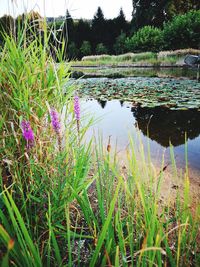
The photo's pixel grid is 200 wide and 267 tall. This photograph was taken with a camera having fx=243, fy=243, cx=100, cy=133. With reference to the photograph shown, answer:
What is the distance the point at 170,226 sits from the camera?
130 centimetres

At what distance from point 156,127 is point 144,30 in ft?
64.4

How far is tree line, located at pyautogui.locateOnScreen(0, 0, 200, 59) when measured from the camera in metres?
18.2

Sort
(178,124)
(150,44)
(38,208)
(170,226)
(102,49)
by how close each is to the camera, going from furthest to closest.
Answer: (102,49)
(150,44)
(178,124)
(170,226)
(38,208)

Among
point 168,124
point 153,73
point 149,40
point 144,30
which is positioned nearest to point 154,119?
point 168,124

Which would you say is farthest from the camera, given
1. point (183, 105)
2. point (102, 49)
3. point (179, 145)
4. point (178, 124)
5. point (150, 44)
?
point (102, 49)

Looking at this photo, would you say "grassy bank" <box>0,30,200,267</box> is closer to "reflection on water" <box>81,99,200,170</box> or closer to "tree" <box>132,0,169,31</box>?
"reflection on water" <box>81,99,200,170</box>

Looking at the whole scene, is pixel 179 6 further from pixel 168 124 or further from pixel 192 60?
pixel 168 124

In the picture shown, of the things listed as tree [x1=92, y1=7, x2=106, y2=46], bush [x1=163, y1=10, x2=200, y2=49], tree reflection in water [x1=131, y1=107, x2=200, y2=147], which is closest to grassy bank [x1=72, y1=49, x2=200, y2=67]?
bush [x1=163, y1=10, x2=200, y2=49]

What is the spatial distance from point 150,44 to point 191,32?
404cm

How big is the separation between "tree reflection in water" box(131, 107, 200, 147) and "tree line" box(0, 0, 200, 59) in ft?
29.3

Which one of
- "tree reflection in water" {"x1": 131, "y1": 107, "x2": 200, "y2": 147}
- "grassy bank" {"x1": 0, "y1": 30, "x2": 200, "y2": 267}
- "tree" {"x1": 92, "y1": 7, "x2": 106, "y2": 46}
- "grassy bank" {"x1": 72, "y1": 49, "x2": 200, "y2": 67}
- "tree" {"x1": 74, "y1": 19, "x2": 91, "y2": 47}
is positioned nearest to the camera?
"grassy bank" {"x1": 0, "y1": 30, "x2": 200, "y2": 267}

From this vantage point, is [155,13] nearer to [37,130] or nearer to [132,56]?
[132,56]

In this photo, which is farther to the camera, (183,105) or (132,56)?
(132,56)

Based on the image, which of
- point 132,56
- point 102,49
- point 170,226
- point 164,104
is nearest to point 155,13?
point 102,49
